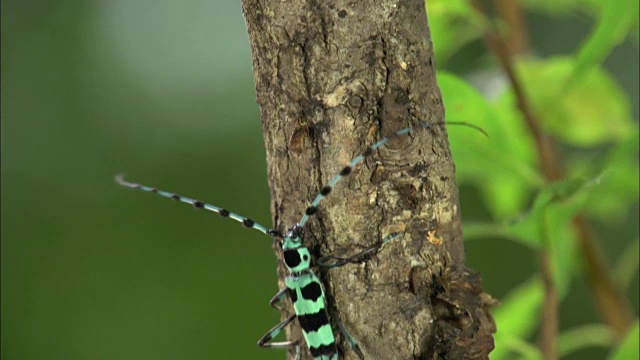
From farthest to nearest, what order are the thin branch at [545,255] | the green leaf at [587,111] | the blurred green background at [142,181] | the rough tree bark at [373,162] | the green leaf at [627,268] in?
the blurred green background at [142,181], the green leaf at [627,268], the green leaf at [587,111], the thin branch at [545,255], the rough tree bark at [373,162]

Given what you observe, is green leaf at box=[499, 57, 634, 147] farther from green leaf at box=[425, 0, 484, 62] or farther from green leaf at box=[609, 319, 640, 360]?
green leaf at box=[609, 319, 640, 360]

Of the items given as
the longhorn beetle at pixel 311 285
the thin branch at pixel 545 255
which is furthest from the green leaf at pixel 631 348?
the longhorn beetle at pixel 311 285

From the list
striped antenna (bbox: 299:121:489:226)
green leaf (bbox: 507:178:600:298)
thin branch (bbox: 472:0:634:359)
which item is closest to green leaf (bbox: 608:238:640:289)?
thin branch (bbox: 472:0:634:359)

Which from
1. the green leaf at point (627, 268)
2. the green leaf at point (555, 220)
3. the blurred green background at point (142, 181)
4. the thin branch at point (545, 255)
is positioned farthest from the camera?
the blurred green background at point (142, 181)

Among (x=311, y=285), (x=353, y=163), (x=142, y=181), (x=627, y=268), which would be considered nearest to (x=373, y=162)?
(x=353, y=163)

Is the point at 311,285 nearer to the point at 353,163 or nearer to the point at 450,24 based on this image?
the point at 353,163

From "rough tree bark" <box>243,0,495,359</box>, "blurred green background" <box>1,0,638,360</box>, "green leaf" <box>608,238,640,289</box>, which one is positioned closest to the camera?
"rough tree bark" <box>243,0,495,359</box>

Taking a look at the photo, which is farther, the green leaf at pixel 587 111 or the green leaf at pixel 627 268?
the green leaf at pixel 627 268

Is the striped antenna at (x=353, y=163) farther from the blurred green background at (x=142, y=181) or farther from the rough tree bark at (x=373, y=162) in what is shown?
the blurred green background at (x=142, y=181)
